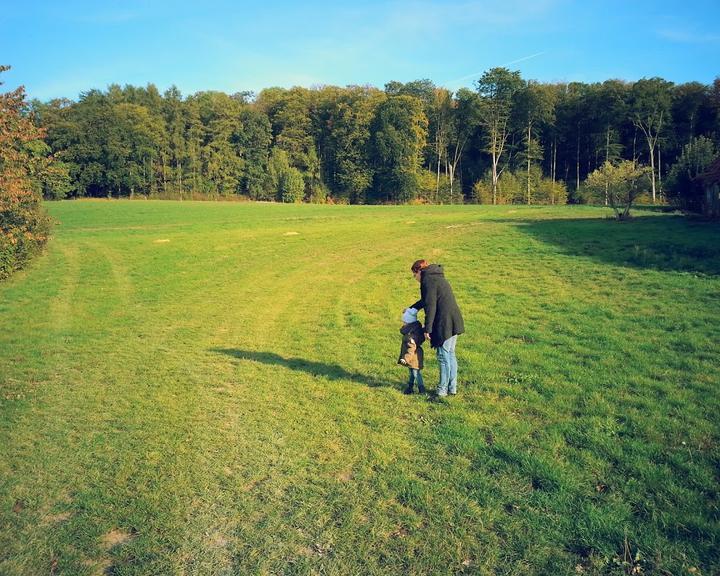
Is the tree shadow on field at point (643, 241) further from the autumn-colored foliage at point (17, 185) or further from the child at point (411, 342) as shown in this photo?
the autumn-colored foliage at point (17, 185)

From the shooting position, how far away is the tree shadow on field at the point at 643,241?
20.7 m

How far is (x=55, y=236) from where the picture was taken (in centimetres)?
3709

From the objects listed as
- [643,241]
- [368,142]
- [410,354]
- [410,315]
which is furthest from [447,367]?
[368,142]

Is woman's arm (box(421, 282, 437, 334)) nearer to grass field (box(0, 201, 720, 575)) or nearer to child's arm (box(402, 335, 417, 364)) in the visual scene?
child's arm (box(402, 335, 417, 364))

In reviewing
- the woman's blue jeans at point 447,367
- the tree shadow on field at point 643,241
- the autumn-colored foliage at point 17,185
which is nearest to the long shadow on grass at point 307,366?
the woman's blue jeans at point 447,367

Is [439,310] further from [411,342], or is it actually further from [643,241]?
[643,241]

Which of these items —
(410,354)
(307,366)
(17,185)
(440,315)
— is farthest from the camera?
(17,185)

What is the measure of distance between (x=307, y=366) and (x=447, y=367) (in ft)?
12.5

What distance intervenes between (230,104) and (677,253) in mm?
93198

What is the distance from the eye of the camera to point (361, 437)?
7.70m

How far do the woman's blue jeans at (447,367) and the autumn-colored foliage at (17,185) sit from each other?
15.6m

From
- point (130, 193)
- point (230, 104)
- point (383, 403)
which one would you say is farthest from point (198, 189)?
point (383, 403)

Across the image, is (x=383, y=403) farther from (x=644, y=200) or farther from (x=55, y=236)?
(x=644, y=200)

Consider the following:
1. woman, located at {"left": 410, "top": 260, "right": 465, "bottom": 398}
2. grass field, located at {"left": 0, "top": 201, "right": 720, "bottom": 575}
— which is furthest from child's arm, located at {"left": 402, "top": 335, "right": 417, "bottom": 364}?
grass field, located at {"left": 0, "top": 201, "right": 720, "bottom": 575}
